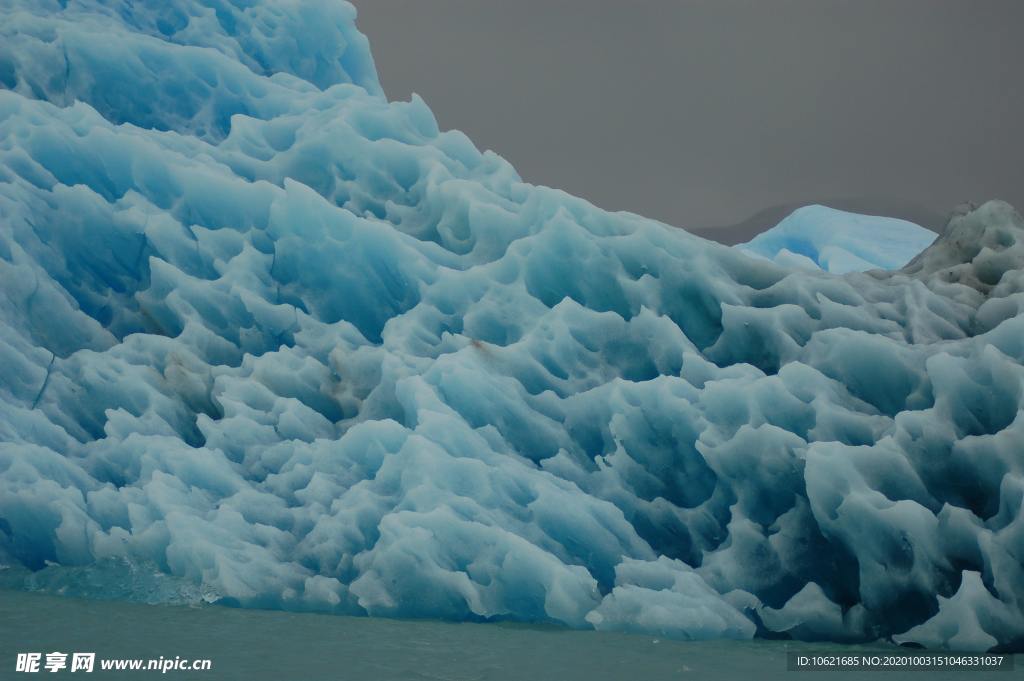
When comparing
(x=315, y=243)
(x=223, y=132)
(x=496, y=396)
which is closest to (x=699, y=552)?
(x=496, y=396)

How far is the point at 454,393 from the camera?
8086 mm

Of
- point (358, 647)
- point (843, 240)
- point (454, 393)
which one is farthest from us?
point (843, 240)

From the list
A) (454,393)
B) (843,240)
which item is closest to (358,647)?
(454,393)

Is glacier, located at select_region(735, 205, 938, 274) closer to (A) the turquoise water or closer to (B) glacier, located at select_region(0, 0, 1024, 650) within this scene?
(B) glacier, located at select_region(0, 0, 1024, 650)

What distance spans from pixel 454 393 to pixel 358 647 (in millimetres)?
2370

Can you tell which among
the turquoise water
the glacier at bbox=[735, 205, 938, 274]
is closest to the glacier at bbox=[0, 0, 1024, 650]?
the turquoise water

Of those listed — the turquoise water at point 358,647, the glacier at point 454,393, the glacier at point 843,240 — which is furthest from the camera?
the glacier at point 843,240

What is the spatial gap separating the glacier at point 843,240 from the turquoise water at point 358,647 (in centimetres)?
1362

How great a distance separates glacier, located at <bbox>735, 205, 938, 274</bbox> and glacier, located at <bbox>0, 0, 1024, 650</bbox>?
10.6 metres

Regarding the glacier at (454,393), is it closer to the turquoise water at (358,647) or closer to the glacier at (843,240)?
the turquoise water at (358,647)

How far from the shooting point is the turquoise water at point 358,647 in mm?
5676

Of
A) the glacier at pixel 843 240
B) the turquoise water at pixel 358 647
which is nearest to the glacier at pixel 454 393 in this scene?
the turquoise water at pixel 358 647

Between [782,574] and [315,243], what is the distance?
4.69 metres

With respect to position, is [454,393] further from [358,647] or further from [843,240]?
[843,240]
